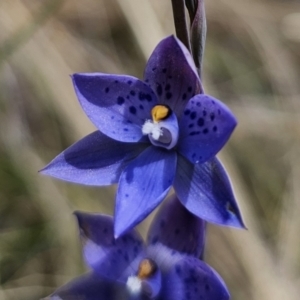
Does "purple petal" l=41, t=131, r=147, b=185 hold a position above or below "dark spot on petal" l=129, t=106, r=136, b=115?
below

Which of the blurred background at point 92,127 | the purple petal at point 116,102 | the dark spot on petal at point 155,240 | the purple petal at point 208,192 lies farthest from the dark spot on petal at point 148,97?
the blurred background at point 92,127

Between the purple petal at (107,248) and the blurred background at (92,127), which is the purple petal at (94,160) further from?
the blurred background at (92,127)

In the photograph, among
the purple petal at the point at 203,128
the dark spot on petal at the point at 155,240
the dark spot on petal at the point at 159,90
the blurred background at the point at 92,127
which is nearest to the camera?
the purple petal at the point at 203,128

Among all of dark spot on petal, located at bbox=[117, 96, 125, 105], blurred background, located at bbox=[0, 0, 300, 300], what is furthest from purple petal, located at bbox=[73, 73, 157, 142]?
blurred background, located at bbox=[0, 0, 300, 300]

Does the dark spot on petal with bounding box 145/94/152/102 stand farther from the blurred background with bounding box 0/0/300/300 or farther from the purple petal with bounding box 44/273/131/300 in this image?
the blurred background with bounding box 0/0/300/300

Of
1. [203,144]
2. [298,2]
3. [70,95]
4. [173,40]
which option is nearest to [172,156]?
[203,144]

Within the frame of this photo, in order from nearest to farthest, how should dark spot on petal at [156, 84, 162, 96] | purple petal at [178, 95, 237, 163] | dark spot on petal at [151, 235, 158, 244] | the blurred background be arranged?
purple petal at [178, 95, 237, 163], dark spot on petal at [156, 84, 162, 96], dark spot on petal at [151, 235, 158, 244], the blurred background
